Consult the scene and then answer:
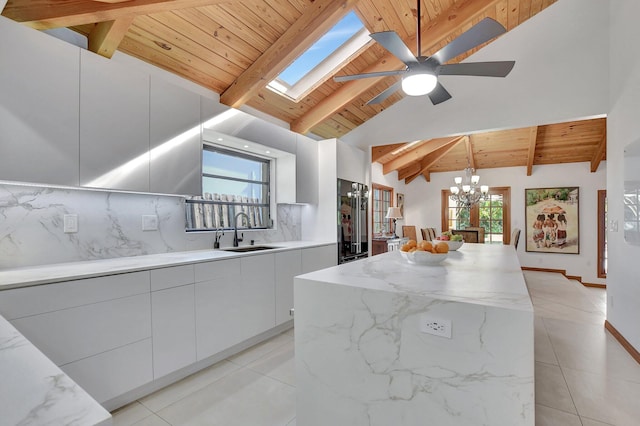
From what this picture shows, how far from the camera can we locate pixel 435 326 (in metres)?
1.21

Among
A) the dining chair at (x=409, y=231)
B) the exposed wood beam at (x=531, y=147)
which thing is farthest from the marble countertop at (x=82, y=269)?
the dining chair at (x=409, y=231)

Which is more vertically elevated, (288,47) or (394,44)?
(288,47)

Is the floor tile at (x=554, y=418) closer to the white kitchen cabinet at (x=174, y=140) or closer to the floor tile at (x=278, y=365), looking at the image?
the floor tile at (x=278, y=365)

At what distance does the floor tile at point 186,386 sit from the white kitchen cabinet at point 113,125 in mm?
1473

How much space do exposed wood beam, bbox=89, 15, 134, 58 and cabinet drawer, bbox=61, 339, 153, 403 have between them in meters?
2.08

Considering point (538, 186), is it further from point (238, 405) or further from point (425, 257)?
point (238, 405)

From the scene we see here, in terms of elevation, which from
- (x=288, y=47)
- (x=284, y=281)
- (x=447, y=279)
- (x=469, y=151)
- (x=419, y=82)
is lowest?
(x=284, y=281)

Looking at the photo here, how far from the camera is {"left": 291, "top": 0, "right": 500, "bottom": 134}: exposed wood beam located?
311 cm

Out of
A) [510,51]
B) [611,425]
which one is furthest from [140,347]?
[510,51]

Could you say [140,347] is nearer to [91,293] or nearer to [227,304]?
[91,293]

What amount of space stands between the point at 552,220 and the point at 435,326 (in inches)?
295

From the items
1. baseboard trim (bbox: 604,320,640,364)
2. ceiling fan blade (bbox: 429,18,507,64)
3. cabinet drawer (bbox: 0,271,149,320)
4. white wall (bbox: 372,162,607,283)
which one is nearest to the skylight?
ceiling fan blade (bbox: 429,18,507,64)

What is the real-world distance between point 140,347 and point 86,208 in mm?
1102

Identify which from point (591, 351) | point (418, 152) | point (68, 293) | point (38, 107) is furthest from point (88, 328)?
point (418, 152)
